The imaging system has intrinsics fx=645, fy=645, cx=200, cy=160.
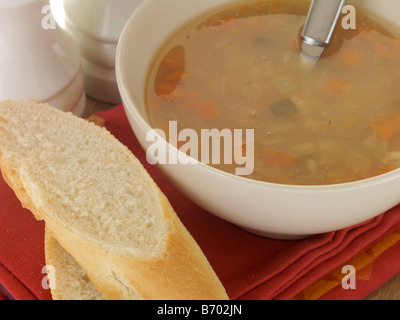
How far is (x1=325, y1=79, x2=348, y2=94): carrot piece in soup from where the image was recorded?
180 centimetres

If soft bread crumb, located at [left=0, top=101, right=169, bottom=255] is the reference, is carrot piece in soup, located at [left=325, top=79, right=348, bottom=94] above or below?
above

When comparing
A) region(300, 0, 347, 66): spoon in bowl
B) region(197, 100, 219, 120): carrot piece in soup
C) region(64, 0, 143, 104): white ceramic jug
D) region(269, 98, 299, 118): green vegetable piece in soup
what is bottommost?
region(64, 0, 143, 104): white ceramic jug

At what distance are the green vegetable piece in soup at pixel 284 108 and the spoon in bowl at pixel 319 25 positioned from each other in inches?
9.2

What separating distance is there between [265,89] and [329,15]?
1.20 ft

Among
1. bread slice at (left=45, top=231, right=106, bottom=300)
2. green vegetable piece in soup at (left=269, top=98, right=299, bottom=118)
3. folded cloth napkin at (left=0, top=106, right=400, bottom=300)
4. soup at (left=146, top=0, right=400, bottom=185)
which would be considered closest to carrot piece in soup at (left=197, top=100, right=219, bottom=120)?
soup at (left=146, top=0, right=400, bottom=185)

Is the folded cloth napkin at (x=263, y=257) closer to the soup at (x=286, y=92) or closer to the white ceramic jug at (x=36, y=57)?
the soup at (x=286, y=92)

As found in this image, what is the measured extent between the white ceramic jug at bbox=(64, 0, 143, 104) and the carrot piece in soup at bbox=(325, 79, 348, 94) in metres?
0.77

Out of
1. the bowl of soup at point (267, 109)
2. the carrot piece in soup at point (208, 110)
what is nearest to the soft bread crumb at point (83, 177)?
the bowl of soup at point (267, 109)

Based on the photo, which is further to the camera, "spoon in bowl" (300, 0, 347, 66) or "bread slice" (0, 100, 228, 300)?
"spoon in bowl" (300, 0, 347, 66)

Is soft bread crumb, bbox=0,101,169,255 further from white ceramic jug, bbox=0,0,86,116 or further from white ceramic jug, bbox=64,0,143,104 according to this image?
white ceramic jug, bbox=64,0,143,104

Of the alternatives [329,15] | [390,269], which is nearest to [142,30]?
[329,15]

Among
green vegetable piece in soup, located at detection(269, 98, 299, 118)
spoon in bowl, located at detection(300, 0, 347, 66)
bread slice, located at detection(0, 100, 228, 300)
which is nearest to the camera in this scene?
bread slice, located at detection(0, 100, 228, 300)

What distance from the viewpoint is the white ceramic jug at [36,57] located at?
1950 mm

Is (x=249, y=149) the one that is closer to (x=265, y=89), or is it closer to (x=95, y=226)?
(x=265, y=89)
